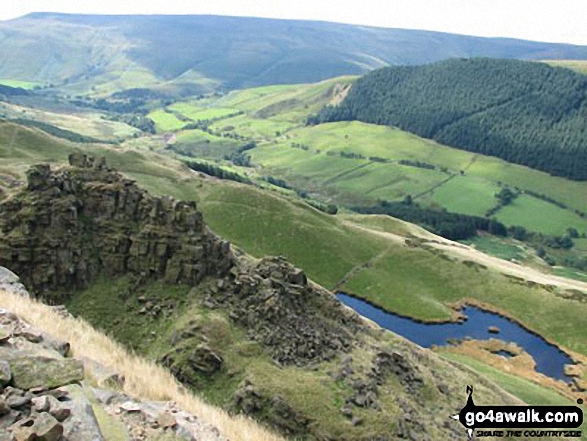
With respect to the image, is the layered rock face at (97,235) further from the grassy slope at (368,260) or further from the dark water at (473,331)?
the grassy slope at (368,260)

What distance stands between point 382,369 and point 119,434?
Answer: 1677 inches

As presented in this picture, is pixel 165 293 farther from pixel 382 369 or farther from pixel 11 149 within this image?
pixel 11 149

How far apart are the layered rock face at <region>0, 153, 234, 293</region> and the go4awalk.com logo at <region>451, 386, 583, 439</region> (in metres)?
29.4

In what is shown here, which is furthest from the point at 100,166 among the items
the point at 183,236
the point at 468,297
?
the point at 468,297

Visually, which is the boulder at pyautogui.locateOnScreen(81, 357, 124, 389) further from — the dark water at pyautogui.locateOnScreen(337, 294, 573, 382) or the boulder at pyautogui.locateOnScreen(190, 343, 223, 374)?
the dark water at pyautogui.locateOnScreen(337, 294, 573, 382)

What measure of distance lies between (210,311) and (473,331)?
294 ft

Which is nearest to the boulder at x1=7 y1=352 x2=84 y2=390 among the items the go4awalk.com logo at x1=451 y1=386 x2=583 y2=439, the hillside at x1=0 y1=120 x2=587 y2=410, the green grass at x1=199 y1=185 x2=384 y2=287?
the go4awalk.com logo at x1=451 y1=386 x2=583 y2=439

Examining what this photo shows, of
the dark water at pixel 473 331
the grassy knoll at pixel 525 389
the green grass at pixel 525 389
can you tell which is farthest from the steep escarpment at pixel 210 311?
the dark water at pixel 473 331

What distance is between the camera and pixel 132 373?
2300 cm

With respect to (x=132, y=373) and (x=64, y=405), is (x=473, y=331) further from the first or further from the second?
(x=64, y=405)

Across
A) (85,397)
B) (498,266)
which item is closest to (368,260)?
(498,266)

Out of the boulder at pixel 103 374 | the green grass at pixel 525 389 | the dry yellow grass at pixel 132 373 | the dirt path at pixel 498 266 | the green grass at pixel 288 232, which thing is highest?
the boulder at pixel 103 374

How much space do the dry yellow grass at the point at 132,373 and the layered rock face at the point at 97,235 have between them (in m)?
28.0

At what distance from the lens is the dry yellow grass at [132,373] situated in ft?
67.5
